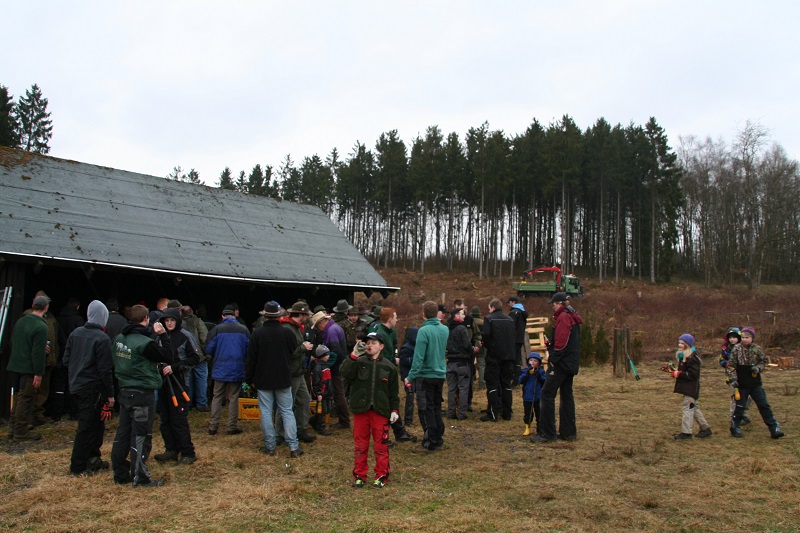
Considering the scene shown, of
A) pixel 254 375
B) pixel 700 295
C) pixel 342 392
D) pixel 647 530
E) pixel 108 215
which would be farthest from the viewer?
pixel 700 295

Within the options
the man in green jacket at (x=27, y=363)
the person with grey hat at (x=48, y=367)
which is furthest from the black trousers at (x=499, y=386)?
the person with grey hat at (x=48, y=367)

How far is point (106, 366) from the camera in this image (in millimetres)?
6129

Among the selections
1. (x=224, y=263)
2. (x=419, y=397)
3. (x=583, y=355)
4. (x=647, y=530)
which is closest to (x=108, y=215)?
(x=224, y=263)

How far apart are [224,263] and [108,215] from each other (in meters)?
2.46

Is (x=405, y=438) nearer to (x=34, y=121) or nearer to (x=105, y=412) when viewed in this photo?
(x=105, y=412)

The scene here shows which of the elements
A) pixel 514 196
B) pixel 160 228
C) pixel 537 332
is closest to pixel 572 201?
pixel 514 196

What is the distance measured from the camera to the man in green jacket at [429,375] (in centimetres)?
740

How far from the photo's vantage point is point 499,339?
920 centimetres

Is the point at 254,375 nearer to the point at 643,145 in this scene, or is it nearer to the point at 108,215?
the point at 108,215

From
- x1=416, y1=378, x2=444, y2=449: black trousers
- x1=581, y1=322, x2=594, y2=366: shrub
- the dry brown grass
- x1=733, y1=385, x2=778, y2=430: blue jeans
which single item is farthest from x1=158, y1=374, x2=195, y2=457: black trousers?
x1=581, y1=322, x2=594, y2=366: shrub

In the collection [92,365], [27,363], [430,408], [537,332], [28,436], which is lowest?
[28,436]

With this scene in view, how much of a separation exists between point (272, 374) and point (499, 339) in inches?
148

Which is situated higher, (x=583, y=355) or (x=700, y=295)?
(x=700, y=295)

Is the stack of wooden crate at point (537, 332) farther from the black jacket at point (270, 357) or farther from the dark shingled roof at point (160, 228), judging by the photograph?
the black jacket at point (270, 357)
